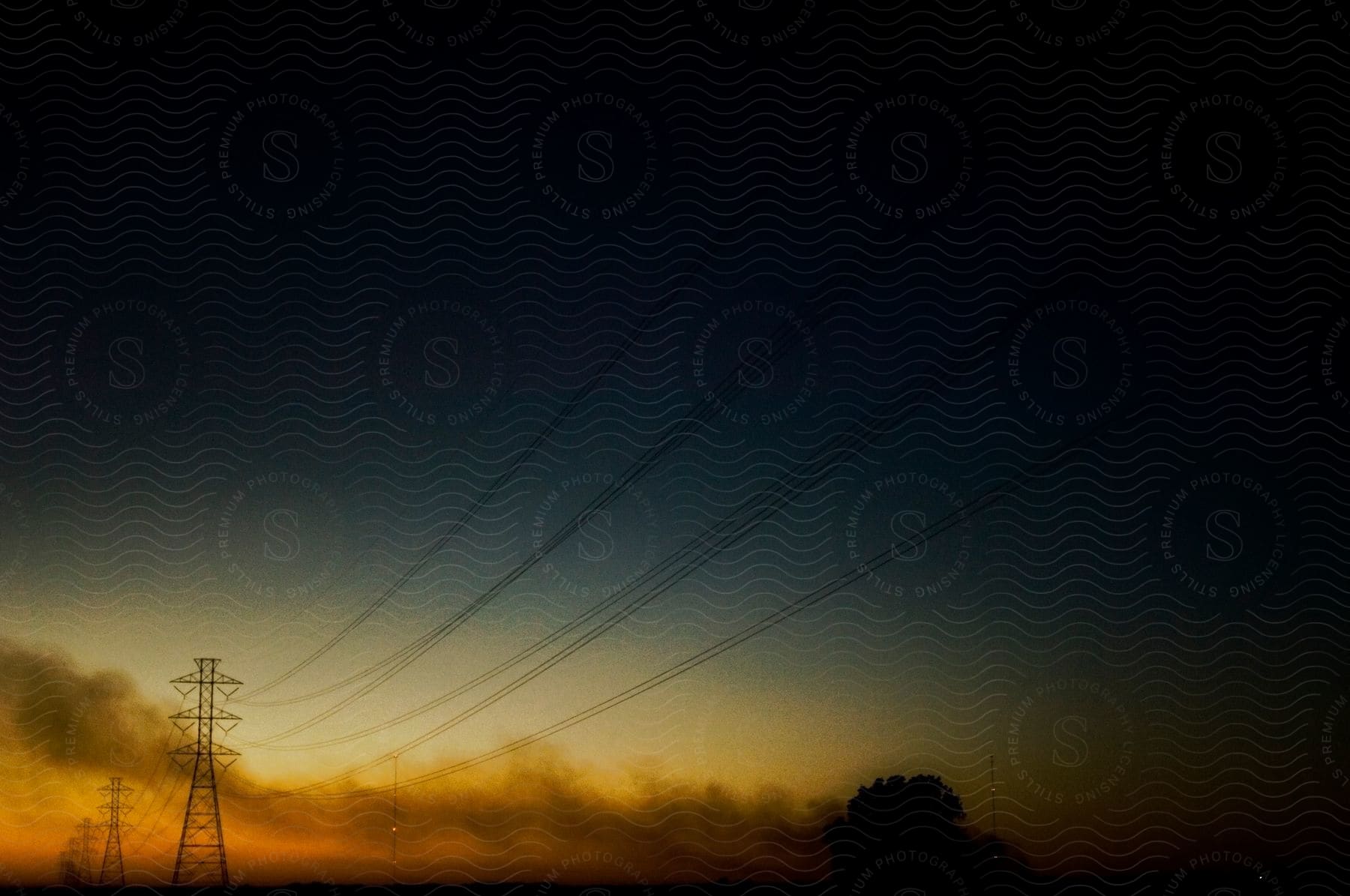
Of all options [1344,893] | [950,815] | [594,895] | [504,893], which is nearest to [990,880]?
[950,815]

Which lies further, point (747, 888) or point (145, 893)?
Result: point (145, 893)

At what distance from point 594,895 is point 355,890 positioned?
2.75 meters

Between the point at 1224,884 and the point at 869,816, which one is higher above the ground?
the point at 869,816

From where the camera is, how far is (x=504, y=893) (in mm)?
9953

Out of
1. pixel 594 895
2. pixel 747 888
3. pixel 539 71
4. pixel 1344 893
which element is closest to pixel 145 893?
pixel 594 895

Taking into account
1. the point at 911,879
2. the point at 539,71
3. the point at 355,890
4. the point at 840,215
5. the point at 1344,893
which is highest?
the point at 539,71

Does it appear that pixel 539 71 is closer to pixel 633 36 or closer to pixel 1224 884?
pixel 633 36

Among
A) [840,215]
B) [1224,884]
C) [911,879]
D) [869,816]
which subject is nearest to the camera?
[1224,884]

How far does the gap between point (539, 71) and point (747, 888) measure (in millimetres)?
7087

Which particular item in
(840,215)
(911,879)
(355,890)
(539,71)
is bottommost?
(911,879)

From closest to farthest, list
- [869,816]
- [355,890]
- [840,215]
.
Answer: [840,215] < [869,816] < [355,890]

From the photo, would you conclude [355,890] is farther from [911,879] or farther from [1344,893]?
[1344,893]

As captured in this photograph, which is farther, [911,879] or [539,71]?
[911,879]

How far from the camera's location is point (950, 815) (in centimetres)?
1016
